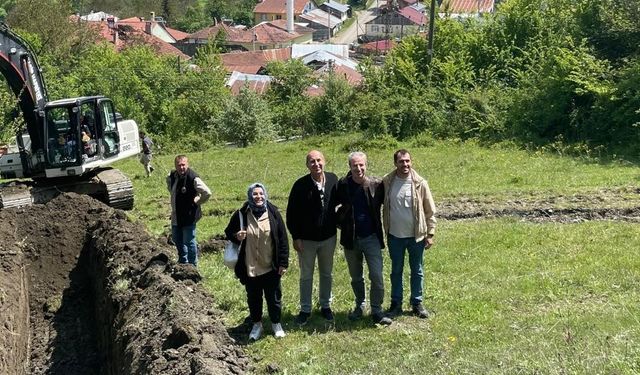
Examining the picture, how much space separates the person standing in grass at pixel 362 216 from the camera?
7.66 meters

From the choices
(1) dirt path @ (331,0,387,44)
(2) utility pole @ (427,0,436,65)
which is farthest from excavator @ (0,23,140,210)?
(1) dirt path @ (331,0,387,44)

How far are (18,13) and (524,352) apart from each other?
47258mm

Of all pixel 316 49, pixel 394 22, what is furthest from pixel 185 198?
pixel 394 22

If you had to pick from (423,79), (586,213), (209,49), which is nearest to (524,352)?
(586,213)

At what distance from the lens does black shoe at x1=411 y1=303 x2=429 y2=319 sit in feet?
26.3

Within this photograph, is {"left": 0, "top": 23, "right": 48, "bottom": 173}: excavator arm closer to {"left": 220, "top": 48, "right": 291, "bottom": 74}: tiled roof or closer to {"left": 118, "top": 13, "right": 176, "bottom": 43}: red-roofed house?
{"left": 220, "top": 48, "right": 291, "bottom": 74}: tiled roof

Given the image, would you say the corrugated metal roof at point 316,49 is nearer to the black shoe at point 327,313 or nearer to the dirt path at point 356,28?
the dirt path at point 356,28

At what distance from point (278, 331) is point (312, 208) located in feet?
4.41

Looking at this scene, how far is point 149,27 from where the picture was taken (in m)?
82.2

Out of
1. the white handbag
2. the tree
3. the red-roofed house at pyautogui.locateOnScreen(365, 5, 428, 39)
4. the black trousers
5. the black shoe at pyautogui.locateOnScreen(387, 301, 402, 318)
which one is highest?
the red-roofed house at pyautogui.locateOnScreen(365, 5, 428, 39)

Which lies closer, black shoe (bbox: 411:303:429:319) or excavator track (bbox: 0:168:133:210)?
black shoe (bbox: 411:303:429:319)

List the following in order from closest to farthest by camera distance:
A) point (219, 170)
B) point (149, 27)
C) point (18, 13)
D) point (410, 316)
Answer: point (410, 316), point (219, 170), point (18, 13), point (149, 27)

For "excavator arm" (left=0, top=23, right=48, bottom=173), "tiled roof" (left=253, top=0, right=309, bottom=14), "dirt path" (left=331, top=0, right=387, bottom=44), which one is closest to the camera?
"excavator arm" (left=0, top=23, right=48, bottom=173)

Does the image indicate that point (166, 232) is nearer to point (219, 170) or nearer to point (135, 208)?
point (135, 208)
